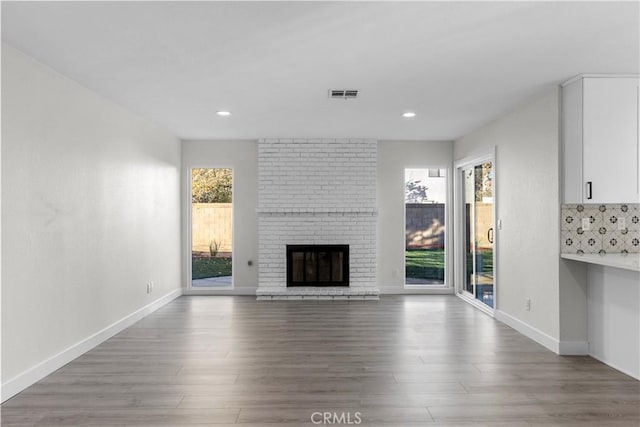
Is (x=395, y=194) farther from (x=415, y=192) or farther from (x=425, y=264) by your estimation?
(x=425, y=264)

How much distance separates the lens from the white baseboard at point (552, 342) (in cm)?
388

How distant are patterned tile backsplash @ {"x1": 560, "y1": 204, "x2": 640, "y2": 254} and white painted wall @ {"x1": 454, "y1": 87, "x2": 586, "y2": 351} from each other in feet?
0.36

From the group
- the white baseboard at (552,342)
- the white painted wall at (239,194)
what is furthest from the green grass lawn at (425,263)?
the white painted wall at (239,194)

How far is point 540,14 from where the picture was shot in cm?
248

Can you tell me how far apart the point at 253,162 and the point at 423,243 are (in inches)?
124

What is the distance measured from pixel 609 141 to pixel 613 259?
41.4 inches

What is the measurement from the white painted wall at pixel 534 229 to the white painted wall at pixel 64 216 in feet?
14.6

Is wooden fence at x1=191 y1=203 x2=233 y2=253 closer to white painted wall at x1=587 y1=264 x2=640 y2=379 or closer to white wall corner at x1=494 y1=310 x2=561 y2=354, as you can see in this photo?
white wall corner at x1=494 y1=310 x2=561 y2=354

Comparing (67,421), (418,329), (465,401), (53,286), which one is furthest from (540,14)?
(53,286)

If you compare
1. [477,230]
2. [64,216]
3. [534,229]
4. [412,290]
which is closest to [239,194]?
[412,290]

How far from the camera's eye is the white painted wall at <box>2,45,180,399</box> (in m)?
3.02

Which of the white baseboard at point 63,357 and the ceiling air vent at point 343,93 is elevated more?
the ceiling air vent at point 343,93

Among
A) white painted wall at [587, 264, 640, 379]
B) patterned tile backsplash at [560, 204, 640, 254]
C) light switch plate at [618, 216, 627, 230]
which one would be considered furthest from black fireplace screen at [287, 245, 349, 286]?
light switch plate at [618, 216, 627, 230]

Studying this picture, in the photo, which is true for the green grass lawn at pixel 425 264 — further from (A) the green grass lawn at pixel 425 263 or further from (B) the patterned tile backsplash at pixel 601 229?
(B) the patterned tile backsplash at pixel 601 229
